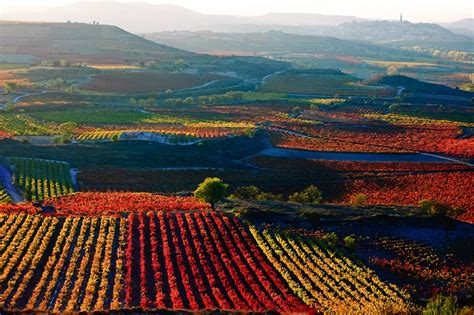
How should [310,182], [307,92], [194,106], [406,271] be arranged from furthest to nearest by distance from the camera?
[307,92] < [194,106] < [310,182] < [406,271]

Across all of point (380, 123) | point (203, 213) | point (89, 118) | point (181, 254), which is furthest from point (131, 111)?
point (181, 254)

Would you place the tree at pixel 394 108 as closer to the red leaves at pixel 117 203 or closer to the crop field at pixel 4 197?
the red leaves at pixel 117 203

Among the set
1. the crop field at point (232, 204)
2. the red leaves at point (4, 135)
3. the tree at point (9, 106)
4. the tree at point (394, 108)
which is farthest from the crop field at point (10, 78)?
the tree at point (394, 108)

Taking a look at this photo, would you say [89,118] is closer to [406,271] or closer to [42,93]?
[42,93]

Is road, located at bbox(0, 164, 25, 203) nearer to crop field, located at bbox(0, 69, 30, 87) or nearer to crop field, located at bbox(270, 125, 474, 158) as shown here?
crop field, located at bbox(270, 125, 474, 158)

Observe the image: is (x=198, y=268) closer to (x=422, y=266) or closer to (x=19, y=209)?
(x=422, y=266)

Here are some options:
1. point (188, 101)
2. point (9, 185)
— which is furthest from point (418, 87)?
point (9, 185)
